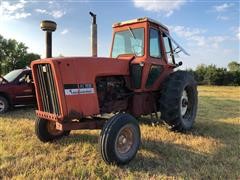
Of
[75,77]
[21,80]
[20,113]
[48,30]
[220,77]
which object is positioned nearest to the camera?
[75,77]

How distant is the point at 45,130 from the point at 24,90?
16.3ft

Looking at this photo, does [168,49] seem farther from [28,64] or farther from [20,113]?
[28,64]

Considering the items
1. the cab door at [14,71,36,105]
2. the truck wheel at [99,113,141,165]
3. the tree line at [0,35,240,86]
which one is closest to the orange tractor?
the truck wheel at [99,113,141,165]

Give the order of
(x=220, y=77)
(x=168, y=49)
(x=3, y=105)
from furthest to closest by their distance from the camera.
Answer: (x=220, y=77) → (x=3, y=105) → (x=168, y=49)

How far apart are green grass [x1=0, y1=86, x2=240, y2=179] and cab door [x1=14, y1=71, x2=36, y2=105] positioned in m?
3.15

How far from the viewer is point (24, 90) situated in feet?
34.9

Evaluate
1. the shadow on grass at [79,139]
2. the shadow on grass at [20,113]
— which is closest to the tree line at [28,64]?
the shadow on grass at [20,113]

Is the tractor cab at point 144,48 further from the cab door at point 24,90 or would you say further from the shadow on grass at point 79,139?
the cab door at point 24,90

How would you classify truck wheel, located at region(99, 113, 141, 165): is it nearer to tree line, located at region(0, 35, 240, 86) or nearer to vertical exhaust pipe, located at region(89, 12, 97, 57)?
vertical exhaust pipe, located at region(89, 12, 97, 57)

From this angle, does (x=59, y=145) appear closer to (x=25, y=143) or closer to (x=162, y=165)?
(x=25, y=143)

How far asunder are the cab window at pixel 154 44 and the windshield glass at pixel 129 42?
0.93 feet

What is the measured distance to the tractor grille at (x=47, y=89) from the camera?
4977 millimetres

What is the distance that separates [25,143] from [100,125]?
166cm

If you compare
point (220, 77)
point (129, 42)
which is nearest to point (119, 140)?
point (129, 42)
